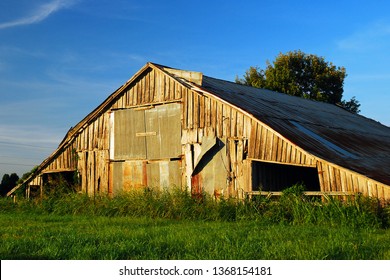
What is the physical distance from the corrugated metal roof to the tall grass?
1.63m

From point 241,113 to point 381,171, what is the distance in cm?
503

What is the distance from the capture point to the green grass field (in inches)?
336

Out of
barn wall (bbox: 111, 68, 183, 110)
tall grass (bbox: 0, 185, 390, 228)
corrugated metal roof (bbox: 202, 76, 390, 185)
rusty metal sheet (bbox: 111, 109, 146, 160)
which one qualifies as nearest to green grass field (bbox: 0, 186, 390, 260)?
tall grass (bbox: 0, 185, 390, 228)

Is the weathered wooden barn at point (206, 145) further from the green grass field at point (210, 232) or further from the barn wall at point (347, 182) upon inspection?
the green grass field at point (210, 232)

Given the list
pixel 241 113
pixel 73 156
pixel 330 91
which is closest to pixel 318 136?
pixel 241 113

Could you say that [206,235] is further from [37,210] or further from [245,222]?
[37,210]

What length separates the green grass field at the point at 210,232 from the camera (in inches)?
336

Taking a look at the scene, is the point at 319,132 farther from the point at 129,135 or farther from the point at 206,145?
the point at 129,135

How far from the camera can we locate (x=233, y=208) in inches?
627

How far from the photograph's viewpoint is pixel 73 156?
2353cm
